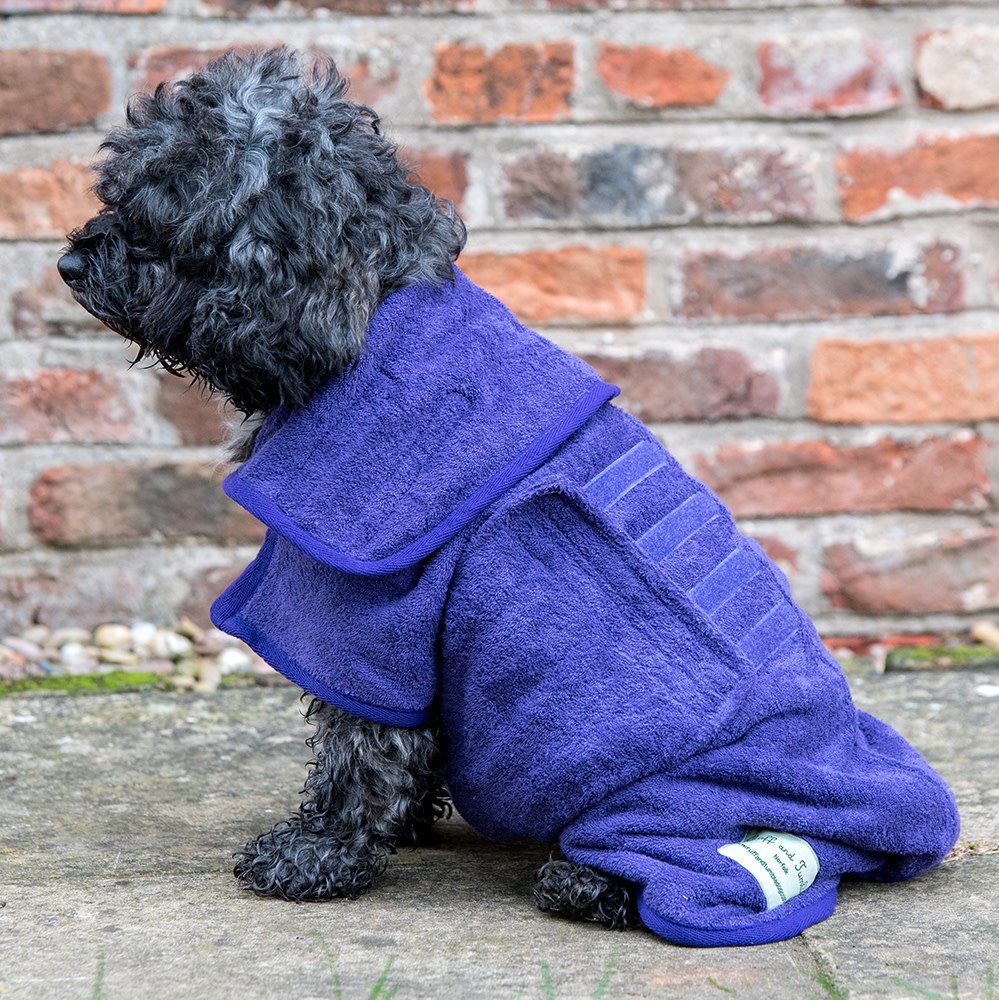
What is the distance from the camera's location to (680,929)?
1.83 m

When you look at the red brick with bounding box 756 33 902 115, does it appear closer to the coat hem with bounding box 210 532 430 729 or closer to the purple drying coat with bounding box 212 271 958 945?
the purple drying coat with bounding box 212 271 958 945

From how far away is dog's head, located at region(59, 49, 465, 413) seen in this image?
1853 mm

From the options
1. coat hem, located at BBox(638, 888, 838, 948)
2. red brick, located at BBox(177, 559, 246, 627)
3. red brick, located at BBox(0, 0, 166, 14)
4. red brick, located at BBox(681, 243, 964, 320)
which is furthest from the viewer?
red brick, located at BBox(177, 559, 246, 627)

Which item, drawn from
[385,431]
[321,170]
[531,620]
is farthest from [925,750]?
[321,170]

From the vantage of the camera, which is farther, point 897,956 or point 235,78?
point 235,78

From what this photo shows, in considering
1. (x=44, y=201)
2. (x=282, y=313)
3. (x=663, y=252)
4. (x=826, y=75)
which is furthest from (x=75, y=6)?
(x=826, y=75)

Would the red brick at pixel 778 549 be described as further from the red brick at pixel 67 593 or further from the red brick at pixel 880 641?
the red brick at pixel 67 593

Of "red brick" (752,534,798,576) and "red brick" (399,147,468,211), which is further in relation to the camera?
"red brick" (752,534,798,576)

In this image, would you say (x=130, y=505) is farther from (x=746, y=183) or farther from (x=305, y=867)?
(x=746, y=183)

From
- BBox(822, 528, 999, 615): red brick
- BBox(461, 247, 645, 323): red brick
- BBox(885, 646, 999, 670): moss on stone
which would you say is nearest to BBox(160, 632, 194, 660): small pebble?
BBox(461, 247, 645, 323): red brick

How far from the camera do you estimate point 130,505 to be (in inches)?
120

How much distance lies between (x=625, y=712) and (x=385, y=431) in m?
0.47

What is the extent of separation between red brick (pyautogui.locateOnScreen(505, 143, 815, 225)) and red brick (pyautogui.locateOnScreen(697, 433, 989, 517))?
489 mm

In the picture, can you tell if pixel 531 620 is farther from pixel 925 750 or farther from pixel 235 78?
pixel 925 750
